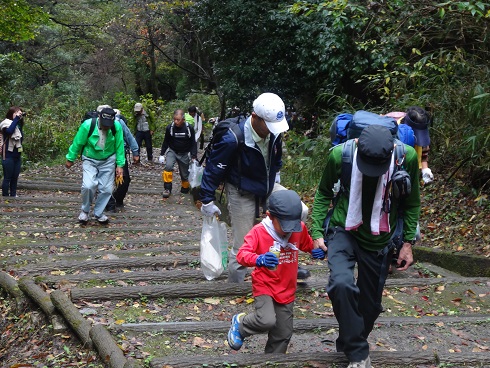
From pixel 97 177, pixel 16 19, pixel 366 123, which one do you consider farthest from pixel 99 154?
pixel 16 19

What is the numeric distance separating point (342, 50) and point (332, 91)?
1257mm

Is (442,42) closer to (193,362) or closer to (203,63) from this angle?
(193,362)

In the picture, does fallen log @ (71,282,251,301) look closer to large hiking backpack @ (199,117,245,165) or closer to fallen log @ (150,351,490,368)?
large hiking backpack @ (199,117,245,165)

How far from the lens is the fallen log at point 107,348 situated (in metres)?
3.99

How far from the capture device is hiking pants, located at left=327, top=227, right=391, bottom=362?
3732 mm

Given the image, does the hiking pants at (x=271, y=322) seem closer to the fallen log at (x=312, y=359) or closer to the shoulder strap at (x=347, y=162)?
the fallen log at (x=312, y=359)

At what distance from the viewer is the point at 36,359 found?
188 inches

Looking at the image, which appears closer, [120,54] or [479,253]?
[479,253]

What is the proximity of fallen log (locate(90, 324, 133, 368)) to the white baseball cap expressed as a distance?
213 centimetres

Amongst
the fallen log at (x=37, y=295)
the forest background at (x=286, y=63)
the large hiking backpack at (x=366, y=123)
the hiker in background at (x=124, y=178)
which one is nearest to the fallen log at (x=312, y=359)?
the large hiking backpack at (x=366, y=123)

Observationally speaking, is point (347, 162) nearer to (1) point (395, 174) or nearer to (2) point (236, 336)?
(1) point (395, 174)

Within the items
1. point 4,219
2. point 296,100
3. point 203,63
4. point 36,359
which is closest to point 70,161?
point 4,219

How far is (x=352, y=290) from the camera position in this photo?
3.72 meters

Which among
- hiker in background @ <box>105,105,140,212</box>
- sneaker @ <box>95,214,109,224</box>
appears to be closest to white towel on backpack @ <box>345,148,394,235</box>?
sneaker @ <box>95,214,109,224</box>
